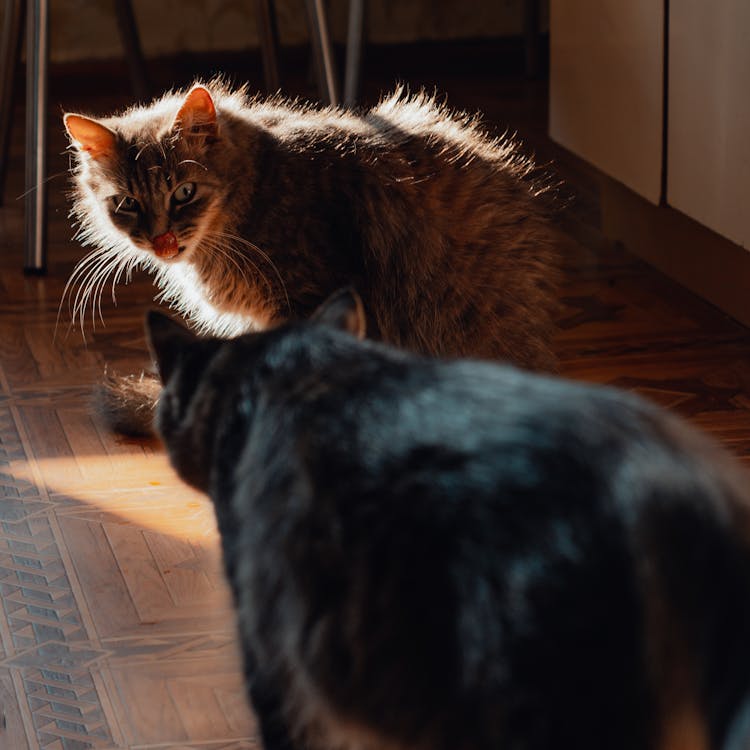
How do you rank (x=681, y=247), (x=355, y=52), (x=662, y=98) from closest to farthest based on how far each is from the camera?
(x=662, y=98) → (x=681, y=247) → (x=355, y=52)

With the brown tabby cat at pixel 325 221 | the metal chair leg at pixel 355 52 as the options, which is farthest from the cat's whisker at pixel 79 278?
the metal chair leg at pixel 355 52

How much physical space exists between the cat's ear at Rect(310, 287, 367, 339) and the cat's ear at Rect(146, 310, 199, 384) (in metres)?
0.10

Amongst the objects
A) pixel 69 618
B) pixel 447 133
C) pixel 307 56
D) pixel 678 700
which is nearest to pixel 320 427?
pixel 678 700

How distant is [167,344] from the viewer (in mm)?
954

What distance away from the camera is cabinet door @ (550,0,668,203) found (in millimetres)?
2135

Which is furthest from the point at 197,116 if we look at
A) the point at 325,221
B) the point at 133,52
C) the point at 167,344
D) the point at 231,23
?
the point at 231,23

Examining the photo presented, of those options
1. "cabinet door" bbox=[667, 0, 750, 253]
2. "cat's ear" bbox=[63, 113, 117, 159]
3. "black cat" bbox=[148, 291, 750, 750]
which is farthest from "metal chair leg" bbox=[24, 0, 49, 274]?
"black cat" bbox=[148, 291, 750, 750]

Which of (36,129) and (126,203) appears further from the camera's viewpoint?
(36,129)

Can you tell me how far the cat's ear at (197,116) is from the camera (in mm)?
1612

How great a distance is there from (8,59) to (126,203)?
42.3 inches

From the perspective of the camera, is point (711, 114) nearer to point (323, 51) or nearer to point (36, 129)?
point (323, 51)

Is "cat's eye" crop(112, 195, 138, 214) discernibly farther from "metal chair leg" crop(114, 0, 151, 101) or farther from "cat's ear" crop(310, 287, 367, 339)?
"metal chair leg" crop(114, 0, 151, 101)

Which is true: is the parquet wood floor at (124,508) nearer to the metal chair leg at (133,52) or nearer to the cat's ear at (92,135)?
the cat's ear at (92,135)

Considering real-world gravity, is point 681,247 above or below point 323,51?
below
